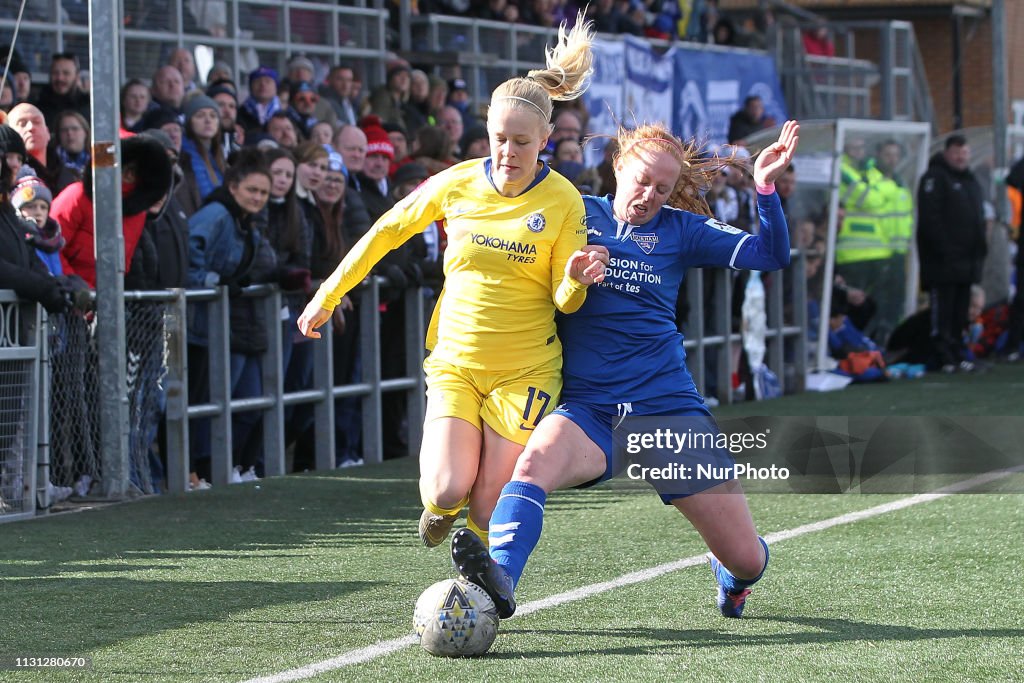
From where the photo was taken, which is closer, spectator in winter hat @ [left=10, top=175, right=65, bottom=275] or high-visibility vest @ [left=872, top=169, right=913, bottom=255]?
spectator in winter hat @ [left=10, top=175, right=65, bottom=275]

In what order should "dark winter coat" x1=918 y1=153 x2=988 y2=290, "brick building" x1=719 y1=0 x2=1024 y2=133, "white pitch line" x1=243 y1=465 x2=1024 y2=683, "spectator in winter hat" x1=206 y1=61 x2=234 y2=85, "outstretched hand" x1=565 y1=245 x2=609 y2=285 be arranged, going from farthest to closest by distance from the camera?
"brick building" x1=719 y1=0 x2=1024 y2=133 → "dark winter coat" x1=918 y1=153 x2=988 y2=290 → "spectator in winter hat" x1=206 y1=61 x2=234 y2=85 → "outstretched hand" x1=565 y1=245 x2=609 y2=285 → "white pitch line" x1=243 y1=465 x2=1024 y2=683

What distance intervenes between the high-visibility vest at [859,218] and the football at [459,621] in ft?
41.7

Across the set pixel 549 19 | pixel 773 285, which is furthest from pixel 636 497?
pixel 549 19

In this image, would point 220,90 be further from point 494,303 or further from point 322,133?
point 494,303

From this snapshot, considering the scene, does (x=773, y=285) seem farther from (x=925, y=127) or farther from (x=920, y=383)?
(x=925, y=127)

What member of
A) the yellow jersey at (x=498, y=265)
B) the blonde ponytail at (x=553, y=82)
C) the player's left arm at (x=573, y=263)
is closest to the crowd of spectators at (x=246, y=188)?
the yellow jersey at (x=498, y=265)

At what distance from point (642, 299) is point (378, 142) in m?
6.85

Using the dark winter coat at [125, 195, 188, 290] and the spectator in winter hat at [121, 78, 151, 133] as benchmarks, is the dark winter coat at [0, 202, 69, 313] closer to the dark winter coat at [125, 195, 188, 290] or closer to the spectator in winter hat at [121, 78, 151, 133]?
the dark winter coat at [125, 195, 188, 290]

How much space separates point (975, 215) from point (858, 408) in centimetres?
411

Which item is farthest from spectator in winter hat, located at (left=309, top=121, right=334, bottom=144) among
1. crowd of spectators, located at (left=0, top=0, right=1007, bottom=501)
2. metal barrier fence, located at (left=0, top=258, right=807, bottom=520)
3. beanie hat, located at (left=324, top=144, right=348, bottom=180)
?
metal barrier fence, located at (left=0, top=258, right=807, bottom=520)

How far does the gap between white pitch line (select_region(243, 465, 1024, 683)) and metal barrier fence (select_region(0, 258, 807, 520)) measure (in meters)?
3.32

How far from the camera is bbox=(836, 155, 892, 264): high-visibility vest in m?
17.3

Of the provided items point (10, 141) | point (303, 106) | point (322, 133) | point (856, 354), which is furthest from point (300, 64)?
point (856, 354)

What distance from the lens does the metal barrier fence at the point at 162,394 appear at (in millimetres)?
8352
